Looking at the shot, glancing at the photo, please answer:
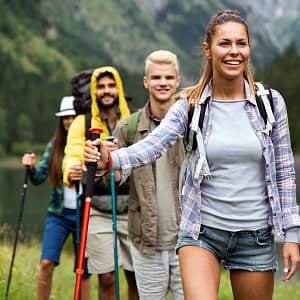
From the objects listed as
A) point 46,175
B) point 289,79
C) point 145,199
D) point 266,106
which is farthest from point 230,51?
point 289,79

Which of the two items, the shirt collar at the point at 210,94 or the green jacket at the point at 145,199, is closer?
the shirt collar at the point at 210,94

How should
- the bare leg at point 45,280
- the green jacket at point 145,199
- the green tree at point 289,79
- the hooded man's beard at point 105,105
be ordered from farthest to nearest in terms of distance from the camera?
the green tree at point 289,79
the bare leg at point 45,280
the hooded man's beard at point 105,105
the green jacket at point 145,199

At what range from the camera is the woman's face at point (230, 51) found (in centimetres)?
378

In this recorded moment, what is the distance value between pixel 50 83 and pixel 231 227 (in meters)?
143

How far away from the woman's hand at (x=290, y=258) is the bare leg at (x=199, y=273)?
36 centimetres

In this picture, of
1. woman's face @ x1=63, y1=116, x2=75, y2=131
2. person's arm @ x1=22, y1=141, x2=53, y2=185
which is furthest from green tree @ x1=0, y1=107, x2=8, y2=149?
woman's face @ x1=63, y1=116, x2=75, y2=131

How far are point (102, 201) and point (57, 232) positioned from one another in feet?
3.75

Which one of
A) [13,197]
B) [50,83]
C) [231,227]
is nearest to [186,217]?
[231,227]

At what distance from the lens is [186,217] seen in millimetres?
3797

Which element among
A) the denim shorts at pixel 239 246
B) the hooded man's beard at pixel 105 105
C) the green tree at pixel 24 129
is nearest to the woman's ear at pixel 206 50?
the denim shorts at pixel 239 246

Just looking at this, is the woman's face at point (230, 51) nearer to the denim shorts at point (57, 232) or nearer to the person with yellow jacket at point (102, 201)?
the person with yellow jacket at point (102, 201)

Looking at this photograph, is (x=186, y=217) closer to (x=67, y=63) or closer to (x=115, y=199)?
(x=115, y=199)

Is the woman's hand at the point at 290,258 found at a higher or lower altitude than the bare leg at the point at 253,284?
higher

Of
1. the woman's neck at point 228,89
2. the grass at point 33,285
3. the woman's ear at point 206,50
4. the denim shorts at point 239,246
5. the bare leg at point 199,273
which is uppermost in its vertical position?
the woman's ear at point 206,50
